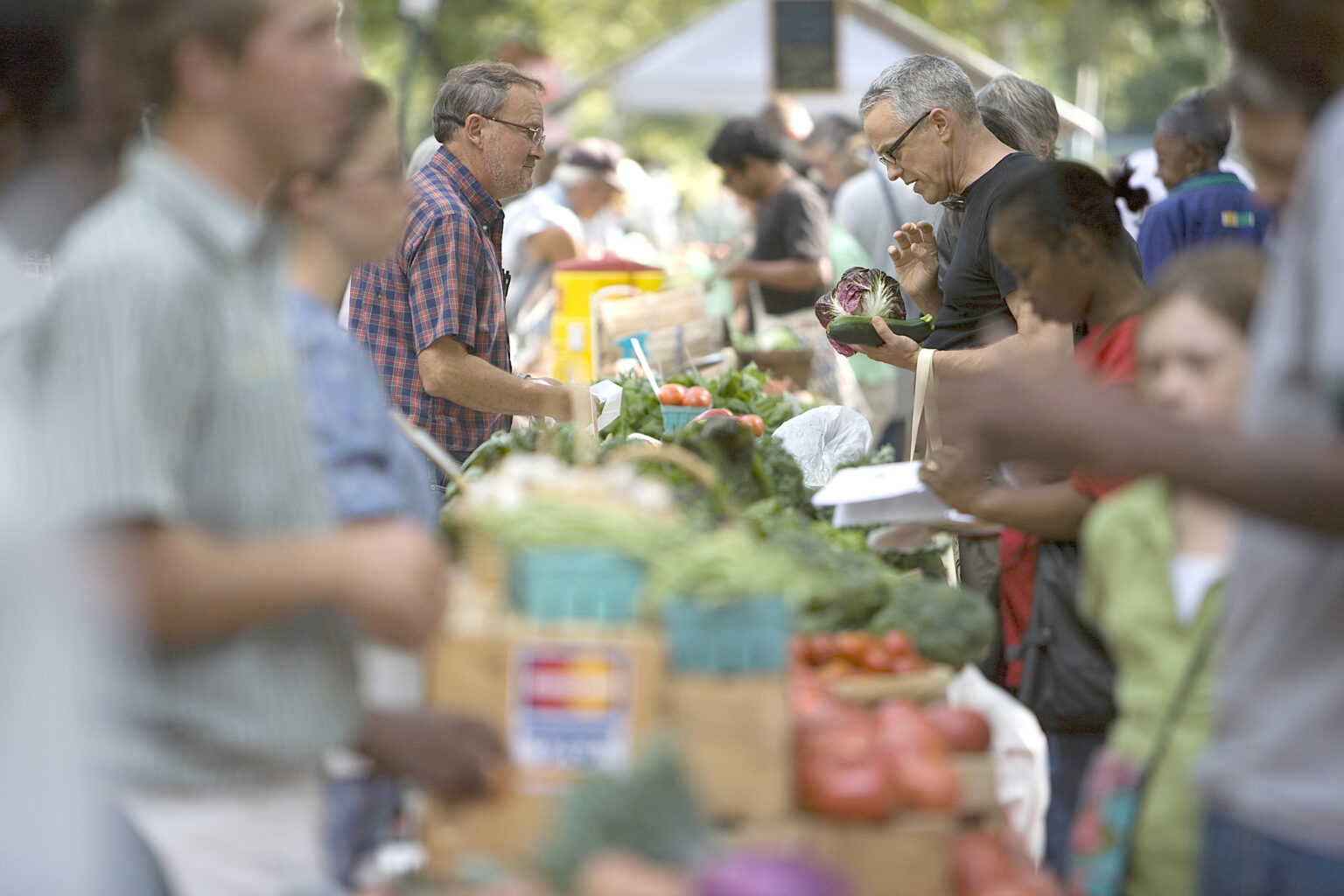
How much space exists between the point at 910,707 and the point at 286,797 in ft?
4.10

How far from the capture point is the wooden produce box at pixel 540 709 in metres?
2.17

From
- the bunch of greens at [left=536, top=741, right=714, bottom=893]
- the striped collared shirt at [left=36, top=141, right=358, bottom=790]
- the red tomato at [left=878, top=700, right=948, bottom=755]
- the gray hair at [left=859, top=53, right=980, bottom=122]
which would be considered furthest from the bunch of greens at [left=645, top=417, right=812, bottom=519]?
the striped collared shirt at [left=36, top=141, right=358, bottom=790]

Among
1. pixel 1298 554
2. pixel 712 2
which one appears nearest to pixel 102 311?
pixel 1298 554

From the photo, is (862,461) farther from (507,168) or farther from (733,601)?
(733,601)

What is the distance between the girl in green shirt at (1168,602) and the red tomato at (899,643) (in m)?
0.89

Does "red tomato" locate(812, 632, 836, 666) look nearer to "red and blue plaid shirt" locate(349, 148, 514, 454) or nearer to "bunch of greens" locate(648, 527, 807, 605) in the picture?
"bunch of greens" locate(648, 527, 807, 605)

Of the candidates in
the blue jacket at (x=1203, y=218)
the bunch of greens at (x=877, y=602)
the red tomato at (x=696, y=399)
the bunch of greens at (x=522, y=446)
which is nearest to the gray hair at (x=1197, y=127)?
the blue jacket at (x=1203, y=218)

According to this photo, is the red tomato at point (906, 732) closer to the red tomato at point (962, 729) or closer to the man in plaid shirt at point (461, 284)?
the red tomato at point (962, 729)

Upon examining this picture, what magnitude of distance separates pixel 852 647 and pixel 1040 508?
517mm

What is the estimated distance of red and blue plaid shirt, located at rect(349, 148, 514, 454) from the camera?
4.70 m

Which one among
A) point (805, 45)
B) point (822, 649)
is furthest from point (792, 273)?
point (822, 649)

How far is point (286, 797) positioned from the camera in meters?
2.00

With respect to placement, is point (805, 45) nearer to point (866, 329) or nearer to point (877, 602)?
point (866, 329)

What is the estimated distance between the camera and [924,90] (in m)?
5.09
